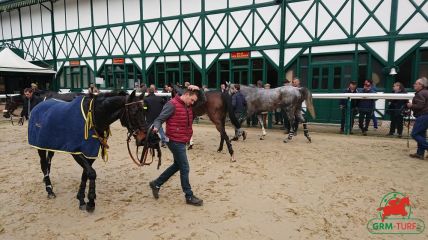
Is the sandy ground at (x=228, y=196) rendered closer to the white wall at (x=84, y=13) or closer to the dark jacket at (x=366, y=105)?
the dark jacket at (x=366, y=105)

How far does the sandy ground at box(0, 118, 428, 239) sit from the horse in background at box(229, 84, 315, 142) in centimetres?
165

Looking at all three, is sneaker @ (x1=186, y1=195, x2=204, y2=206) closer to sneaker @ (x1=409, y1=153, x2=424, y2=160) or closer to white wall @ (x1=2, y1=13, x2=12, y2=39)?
sneaker @ (x1=409, y1=153, x2=424, y2=160)

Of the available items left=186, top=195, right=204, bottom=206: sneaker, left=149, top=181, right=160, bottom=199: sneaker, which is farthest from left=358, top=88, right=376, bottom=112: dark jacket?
left=149, top=181, right=160, bottom=199: sneaker

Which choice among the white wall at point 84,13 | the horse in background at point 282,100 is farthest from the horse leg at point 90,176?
the white wall at point 84,13

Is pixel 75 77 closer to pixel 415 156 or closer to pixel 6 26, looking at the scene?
Answer: pixel 6 26

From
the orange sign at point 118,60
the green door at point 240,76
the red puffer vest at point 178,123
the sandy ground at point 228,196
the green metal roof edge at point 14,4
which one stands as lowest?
the sandy ground at point 228,196

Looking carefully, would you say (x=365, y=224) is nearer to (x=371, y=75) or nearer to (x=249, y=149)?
(x=249, y=149)

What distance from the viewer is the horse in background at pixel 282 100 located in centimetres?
889

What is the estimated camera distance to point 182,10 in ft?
52.1

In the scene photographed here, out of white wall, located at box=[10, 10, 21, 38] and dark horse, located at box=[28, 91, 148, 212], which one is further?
white wall, located at box=[10, 10, 21, 38]

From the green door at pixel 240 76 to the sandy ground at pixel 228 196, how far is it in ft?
24.8

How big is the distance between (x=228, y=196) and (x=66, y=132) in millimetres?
2466

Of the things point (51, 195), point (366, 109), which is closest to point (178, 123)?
point (51, 195)

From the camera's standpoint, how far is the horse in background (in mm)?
8891
